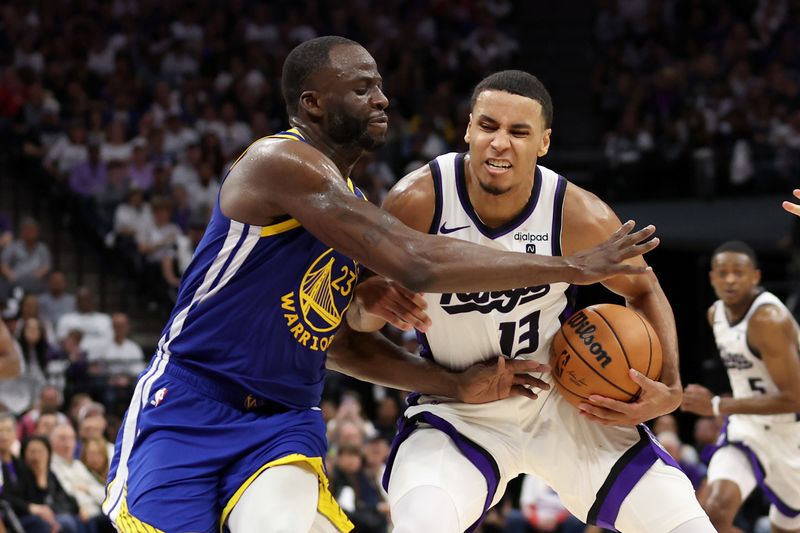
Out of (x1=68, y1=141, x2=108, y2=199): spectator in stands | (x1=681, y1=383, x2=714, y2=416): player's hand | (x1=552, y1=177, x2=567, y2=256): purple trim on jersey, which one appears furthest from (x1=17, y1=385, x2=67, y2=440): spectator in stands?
(x1=552, y1=177, x2=567, y2=256): purple trim on jersey

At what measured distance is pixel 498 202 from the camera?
179 inches

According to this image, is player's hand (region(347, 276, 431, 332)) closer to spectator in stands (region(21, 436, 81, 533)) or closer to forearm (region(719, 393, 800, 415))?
forearm (region(719, 393, 800, 415))

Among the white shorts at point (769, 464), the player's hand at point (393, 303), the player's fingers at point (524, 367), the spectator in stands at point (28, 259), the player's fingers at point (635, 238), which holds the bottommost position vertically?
the spectator in stands at point (28, 259)

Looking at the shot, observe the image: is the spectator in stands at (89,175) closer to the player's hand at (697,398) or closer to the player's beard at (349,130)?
the player's hand at (697,398)

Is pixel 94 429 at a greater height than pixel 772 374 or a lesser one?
lesser

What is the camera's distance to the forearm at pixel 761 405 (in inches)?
271

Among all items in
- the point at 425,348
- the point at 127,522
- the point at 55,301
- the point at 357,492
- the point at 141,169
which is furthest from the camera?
the point at 141,169

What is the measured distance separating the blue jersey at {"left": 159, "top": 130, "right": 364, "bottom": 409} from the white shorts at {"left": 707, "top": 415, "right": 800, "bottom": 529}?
4097mm

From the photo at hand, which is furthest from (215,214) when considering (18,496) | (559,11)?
(559,11)

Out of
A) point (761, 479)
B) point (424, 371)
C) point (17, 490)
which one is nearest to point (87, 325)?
point (17, 490)

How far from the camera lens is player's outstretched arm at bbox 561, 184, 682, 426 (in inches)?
169

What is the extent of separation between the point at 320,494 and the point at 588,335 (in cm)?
119

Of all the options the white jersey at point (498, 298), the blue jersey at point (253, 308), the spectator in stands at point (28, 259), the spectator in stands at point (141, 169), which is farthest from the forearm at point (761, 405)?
the spectator in stands at point (141, 169)

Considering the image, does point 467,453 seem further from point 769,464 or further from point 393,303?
point 769,464
